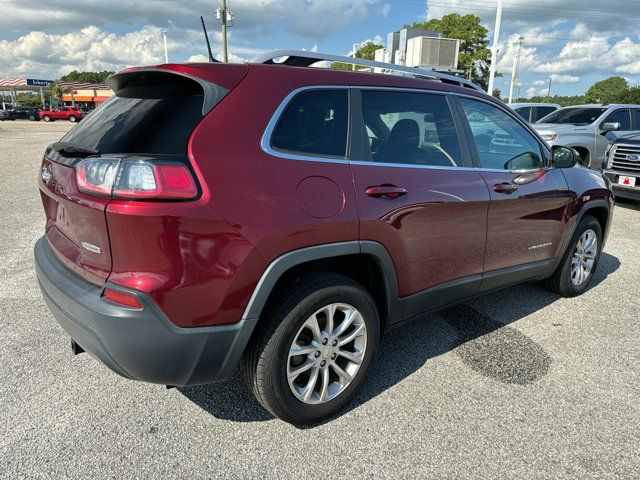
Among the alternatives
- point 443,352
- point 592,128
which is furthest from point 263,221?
point 592,128

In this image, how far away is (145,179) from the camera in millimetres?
1860

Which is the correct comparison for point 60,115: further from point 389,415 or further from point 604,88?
point 604,88

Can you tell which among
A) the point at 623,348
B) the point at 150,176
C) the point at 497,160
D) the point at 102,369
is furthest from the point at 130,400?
the point at 623,348

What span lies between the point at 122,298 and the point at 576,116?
11977mm

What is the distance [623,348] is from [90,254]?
11.5ft

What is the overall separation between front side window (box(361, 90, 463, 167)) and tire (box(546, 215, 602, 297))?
178 cm

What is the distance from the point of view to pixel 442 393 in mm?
2768

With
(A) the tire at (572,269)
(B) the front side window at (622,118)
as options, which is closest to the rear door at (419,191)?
(A) the tire at (572,269)

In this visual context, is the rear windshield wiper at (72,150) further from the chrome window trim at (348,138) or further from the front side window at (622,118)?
the front side window at (622,118)

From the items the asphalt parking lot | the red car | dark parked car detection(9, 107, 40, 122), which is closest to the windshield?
the asphalt parking lot

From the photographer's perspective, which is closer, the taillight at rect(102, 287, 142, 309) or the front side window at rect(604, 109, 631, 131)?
the taillight at rect(102, 287, 142, 309)

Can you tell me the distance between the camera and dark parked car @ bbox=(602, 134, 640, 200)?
8.07 m

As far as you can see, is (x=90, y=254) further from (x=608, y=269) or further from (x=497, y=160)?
(x=608, y=269)

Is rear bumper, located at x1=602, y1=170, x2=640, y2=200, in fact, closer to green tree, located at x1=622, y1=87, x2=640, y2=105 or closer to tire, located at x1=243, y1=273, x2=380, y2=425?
tire, located at x1=243, y1=273, x2=380, y2=425
